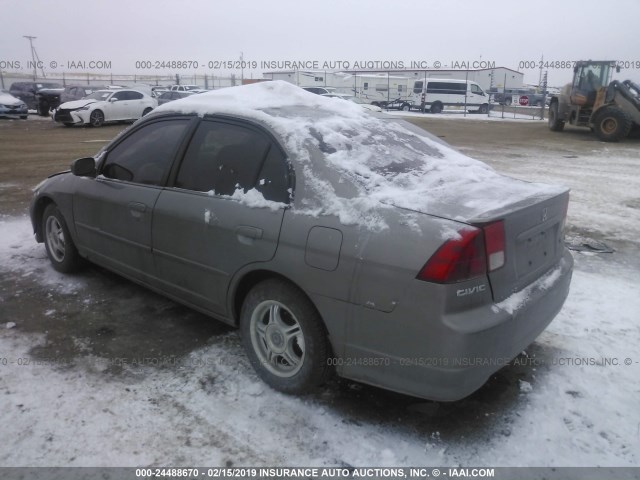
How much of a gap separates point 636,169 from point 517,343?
10657 millimetres

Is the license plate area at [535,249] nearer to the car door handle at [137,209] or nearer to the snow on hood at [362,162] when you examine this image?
the snow on hood at [362,162]

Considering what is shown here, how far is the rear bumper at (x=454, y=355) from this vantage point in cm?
224

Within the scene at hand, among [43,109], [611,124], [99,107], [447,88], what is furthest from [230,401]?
[447,88]

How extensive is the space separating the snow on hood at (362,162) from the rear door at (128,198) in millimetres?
288

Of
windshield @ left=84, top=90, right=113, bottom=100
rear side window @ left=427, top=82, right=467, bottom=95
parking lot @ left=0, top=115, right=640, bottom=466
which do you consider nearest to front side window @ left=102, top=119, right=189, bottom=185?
parking lot @ left=0, top=115, right=640, bottom=466

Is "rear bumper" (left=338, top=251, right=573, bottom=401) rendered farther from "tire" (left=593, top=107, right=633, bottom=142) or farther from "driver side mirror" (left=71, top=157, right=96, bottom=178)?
"tire" (left=593, top=107, right=633, bottom=142)

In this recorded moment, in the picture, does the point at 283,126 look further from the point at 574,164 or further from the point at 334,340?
the point at 574,164

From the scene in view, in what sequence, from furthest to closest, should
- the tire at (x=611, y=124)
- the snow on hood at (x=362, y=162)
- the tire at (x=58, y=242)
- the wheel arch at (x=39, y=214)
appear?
the tire at (x=611, y=124)
the wheel arch at (x=39, y=214)
the tire at (x=58, y=242)
the snow on hood at (x=362, y=162)

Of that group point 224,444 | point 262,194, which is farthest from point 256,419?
point 262,194

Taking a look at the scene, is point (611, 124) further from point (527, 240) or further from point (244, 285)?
point (244, 285)

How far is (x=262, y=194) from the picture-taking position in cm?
289

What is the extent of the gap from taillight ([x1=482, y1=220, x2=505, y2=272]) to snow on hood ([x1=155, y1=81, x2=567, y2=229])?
0.31ft

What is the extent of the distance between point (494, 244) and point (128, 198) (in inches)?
102

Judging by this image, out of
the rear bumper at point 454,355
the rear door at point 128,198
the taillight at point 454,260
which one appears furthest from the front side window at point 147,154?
the taillight at point 454,260
